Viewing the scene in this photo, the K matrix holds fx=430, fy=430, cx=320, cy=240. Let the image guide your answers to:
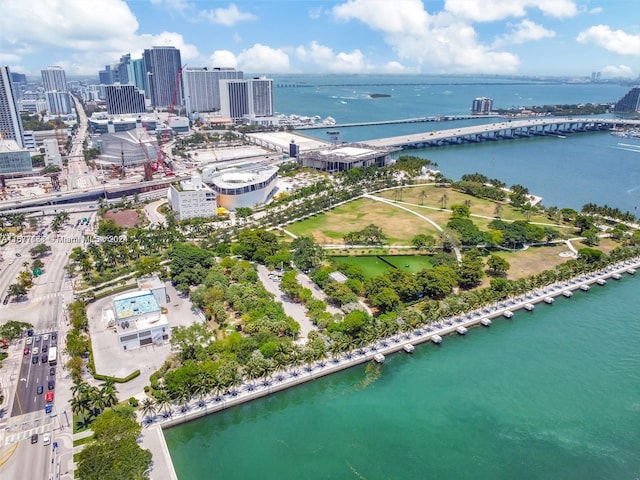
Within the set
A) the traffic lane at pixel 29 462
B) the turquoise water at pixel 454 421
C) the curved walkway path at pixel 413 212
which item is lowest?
the turquoise water at pixel 454 421

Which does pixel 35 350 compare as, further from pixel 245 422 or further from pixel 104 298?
pixel 245 422

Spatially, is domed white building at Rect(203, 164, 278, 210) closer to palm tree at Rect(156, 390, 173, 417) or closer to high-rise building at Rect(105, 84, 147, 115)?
palm tree at Rect(156, 390, 173, 417)

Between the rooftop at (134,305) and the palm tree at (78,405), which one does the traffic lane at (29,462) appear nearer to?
the palm tree at (78,405)

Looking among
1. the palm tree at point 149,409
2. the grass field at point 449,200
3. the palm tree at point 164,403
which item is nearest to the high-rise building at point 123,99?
the grass field at point 449,200

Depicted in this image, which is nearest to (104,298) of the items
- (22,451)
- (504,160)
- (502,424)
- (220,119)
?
(22,451)

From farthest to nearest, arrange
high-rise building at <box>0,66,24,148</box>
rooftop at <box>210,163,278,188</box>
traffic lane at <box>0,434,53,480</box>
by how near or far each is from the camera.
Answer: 1. high-rise building at <box>0,66,24,148</box>
2. rooftop at <box>210,163,278,188</box>
3. traffic lane at <box>0,434,53,480</box>

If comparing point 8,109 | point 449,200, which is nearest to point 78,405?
point 449,200

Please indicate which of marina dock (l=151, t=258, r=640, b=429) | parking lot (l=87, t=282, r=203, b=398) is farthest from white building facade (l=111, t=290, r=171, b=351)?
marina dock (l=151, t=258, r=640, b=429)
